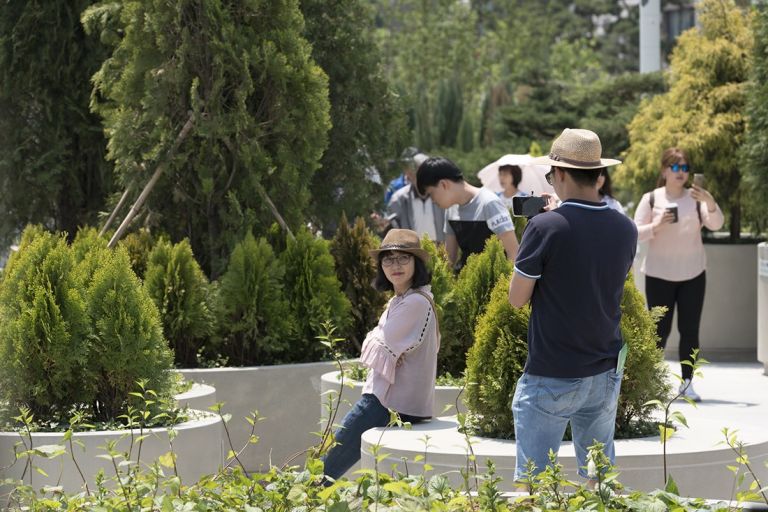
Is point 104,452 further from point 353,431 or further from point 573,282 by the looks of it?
point 573,282

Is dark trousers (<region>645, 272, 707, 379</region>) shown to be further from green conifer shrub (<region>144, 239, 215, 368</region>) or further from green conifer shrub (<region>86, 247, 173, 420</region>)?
green conifer shrub (<region>86, 247, 173, 420</region>)

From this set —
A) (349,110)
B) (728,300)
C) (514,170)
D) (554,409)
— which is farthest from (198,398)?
(728,300)

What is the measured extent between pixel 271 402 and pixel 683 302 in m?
3.51

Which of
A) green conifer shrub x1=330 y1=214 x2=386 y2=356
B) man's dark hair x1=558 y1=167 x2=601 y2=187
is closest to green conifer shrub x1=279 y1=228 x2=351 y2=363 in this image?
green conifer shrub x1=330 y1=214 x2=386 y2=356

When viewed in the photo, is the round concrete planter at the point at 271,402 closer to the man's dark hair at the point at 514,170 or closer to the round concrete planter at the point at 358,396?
the round concrete planter at the point at 358,396

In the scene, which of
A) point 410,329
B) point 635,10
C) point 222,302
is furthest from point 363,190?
point 635,10

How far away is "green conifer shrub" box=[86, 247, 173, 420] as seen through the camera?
6121 millimetres

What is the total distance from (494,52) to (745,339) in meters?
31.0

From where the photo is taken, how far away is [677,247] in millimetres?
9750

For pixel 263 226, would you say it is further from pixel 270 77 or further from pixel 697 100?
pixel 697 100

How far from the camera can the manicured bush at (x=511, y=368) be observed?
5699 mm

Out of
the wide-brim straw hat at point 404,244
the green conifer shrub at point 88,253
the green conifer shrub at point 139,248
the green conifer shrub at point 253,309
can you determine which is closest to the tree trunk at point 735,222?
the green conifer shrub at point 253,309

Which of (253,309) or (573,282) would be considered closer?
(573,282)

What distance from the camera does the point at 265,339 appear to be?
809cm
